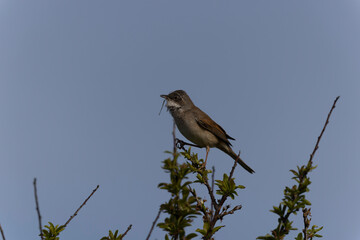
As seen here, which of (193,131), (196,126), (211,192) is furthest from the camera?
(196,126)

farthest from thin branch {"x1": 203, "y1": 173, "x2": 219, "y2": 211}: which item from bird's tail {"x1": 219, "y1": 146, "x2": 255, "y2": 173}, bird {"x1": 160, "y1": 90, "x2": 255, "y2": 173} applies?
bird's tail {"x1": 219, "y1": 146, "x2": 255, "y2": 173}

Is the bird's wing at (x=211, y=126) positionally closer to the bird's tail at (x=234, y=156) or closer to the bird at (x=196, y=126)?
the bird at (x=196, y=126)

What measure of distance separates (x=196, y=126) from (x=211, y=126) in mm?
429

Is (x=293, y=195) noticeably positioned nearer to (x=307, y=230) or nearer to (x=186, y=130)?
(x=307, y=230)

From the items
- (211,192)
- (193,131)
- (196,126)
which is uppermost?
(196,126)

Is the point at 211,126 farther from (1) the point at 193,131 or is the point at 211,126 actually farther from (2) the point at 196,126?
(1) the point at 193,131

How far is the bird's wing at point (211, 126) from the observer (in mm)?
8422

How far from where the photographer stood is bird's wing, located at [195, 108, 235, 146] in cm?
842

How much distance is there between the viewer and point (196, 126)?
828 cm

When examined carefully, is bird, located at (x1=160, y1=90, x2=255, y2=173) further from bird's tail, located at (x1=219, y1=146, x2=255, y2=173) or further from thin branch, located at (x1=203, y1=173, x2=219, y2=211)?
thin branch, located at (x1=203, y1=173, x2=219, y2=211)

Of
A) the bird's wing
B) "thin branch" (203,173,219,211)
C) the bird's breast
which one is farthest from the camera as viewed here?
the bird's wing

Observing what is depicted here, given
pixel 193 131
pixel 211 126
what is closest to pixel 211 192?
pixel 193 131

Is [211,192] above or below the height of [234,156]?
below

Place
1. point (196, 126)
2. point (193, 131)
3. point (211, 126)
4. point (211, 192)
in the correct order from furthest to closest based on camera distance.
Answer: point (211, 126)
point (196, 126)
point (193, 131)
point (211, 192)
